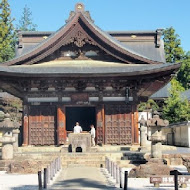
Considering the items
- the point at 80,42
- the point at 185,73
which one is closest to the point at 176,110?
the point at 80,42

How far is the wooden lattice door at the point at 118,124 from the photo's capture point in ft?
85.6

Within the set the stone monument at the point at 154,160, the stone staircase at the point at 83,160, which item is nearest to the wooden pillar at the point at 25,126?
the stone staircase at the point at 83,160

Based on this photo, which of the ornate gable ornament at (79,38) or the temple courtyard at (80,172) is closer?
the temple courtyard at (80,172)

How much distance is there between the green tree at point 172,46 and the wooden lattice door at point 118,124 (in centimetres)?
4765

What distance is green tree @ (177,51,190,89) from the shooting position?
70.4 metres

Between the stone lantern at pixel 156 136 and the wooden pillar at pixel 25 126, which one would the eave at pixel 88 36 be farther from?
the stone lantern at pixel 156 136

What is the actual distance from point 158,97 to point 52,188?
1353 inches

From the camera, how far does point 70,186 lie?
1273cm

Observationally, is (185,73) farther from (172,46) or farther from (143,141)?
(143,141)

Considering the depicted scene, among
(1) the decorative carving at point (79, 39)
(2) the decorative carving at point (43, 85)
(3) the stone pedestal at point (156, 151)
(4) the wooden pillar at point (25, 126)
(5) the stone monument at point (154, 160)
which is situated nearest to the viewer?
(5) the stone monument at point (154, 160)

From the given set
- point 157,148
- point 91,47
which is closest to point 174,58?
point 91,47

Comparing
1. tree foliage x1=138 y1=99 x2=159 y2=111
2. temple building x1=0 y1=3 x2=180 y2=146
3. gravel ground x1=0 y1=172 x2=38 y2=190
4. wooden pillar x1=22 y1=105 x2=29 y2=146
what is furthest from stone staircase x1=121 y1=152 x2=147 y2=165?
tree foliage x1=138 y1=99 x2=159 y2=111

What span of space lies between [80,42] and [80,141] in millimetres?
8368

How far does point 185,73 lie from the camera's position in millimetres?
71062
